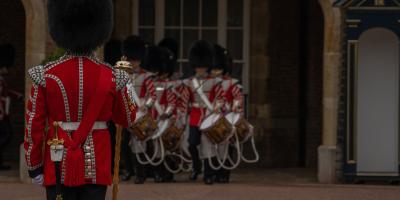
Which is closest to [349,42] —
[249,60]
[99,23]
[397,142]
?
[397,142]

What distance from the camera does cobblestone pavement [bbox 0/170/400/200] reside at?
11.3 m

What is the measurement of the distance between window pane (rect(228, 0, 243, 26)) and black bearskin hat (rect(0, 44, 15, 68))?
123 inches

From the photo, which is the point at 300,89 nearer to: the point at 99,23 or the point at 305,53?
the point at 305,53

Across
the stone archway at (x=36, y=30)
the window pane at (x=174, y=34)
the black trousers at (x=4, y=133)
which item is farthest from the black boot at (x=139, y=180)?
the window pane at (x=174, y=34)

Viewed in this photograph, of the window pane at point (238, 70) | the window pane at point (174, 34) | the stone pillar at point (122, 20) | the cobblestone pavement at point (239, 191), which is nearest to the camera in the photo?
the cobblestone pavement at point (239, 191)

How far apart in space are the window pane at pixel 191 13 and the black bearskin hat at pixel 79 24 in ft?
29.7

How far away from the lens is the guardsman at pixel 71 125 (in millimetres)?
6367

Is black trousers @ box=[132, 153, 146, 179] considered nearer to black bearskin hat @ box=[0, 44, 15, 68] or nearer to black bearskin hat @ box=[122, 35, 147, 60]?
black bearskin hat @ box=[122, 35, 147, 60]

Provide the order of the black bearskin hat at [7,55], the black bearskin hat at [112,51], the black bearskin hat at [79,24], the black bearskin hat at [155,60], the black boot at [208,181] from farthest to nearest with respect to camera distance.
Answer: the black bearskin hat at [7,55] → the black bearskin hat at [112,51] → the black bearskin hat at [155,60] → the black boot at [208,181] → the black bearskin hat at [79,24]

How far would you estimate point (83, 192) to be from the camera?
647 cm

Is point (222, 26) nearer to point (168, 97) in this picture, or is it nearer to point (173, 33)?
point (173, 33)

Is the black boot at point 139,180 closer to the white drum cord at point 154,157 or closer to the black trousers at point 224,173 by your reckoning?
the white drum cord at point 154,157

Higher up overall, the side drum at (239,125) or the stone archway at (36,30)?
the stone archway at (36,30)

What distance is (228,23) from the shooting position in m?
15.7
